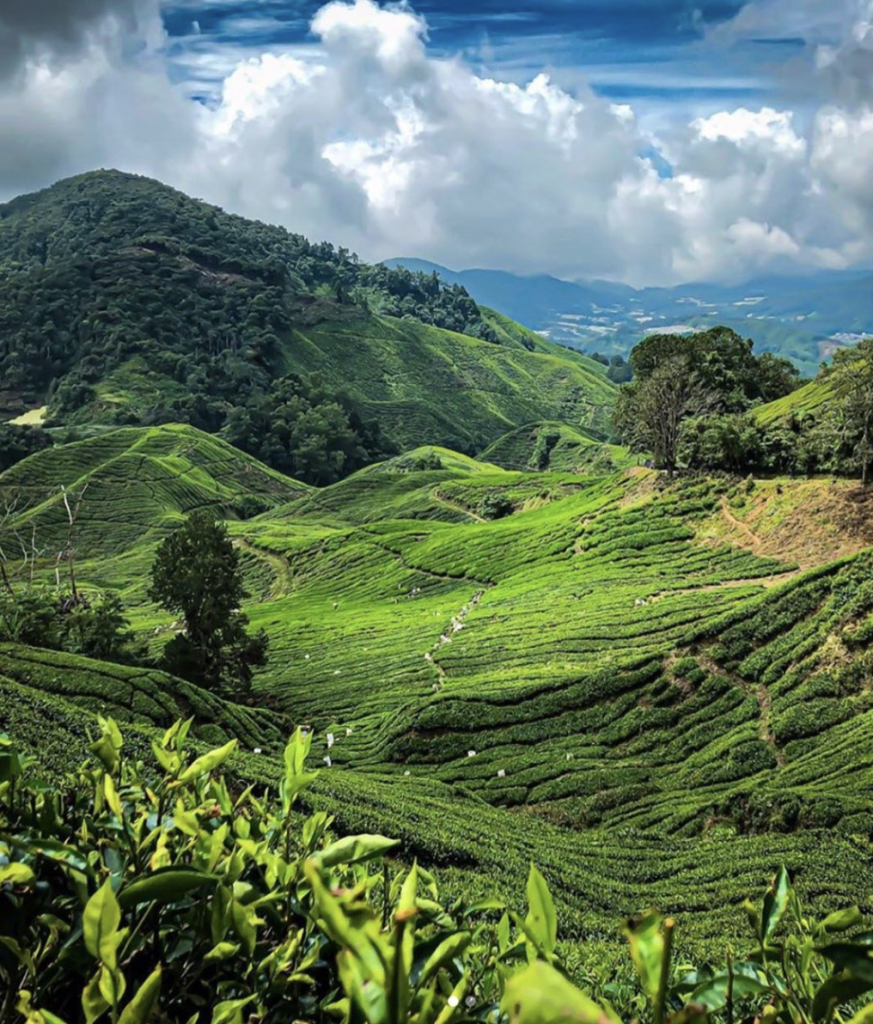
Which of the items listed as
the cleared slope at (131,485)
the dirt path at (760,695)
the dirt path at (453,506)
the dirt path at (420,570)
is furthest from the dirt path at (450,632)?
the cleared slope at (131,485)

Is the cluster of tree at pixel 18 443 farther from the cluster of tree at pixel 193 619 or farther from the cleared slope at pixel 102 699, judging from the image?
the cleared slope at pixel 102 699

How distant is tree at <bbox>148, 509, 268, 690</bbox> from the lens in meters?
32.4

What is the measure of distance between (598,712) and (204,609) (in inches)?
753

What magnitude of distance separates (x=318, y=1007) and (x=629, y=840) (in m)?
17.2

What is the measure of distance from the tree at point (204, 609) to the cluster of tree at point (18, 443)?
293 feet

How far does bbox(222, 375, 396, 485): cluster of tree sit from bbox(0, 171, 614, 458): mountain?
27 cm

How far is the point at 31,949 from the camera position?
1.80 m

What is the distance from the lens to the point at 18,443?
11219 centimetres

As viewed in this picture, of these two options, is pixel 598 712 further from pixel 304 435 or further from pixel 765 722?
pixel 304 435

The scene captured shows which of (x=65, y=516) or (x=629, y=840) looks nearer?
(x=629, y=840)

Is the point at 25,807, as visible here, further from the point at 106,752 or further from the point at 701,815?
the point at 701,815

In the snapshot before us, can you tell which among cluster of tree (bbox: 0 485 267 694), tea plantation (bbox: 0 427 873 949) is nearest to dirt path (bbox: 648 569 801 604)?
tea plantation (bbox: 0 427 873 949)

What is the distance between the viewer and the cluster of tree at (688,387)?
49.6 metres

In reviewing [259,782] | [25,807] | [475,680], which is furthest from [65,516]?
[25,807]
